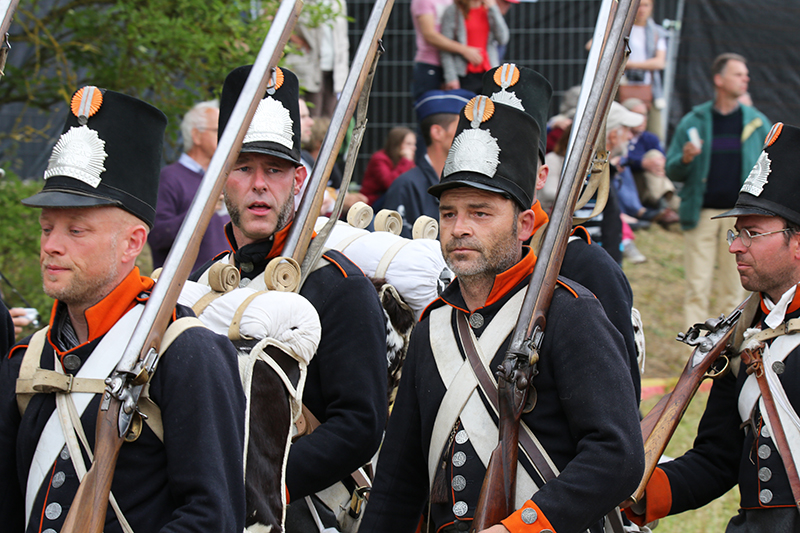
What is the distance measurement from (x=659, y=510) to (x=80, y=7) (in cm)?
618

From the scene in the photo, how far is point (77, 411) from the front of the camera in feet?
7.68

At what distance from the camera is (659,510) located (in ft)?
10.6

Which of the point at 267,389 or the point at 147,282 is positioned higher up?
the point at 147,282

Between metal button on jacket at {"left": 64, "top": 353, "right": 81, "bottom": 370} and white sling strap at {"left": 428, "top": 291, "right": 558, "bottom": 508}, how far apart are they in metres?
1.04

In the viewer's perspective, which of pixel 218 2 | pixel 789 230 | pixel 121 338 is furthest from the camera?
pixel 218 2

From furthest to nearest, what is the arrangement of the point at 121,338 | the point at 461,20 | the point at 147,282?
the point at 461,20, the point at 147,282, the point at 121,338

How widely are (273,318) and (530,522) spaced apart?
98 centimetres

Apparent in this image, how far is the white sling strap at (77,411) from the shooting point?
2.35 m

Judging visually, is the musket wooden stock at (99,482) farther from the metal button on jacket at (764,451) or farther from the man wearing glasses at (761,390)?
the metal button on jacket at (764,451)

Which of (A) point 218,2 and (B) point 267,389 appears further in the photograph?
(A) point 218,2

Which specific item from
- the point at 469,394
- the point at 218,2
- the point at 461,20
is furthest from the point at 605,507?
the point at 461,20

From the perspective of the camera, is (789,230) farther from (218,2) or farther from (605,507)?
(218,2)

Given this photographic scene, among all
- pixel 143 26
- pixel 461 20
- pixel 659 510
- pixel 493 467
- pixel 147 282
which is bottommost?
pixel 659 510

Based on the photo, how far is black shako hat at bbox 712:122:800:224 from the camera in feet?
10.5
